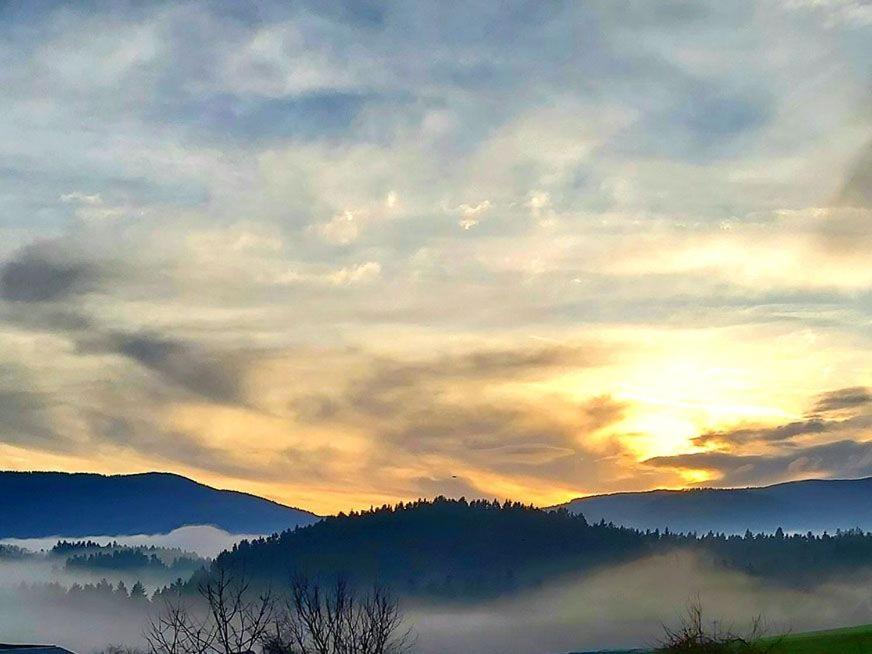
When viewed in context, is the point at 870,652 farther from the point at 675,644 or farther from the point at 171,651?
the point at 171,651

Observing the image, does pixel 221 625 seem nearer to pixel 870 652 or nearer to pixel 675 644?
pixel 675 644

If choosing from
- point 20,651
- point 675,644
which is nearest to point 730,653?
point 675,644

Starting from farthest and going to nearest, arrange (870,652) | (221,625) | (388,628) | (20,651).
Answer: (20,651)
(870,652)
(388,628)
(221,625)

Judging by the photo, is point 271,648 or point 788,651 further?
point 788,651

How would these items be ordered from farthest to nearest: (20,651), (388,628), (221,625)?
(20,651), (388,628), (221,625)

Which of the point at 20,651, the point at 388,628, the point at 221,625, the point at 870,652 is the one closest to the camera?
the point at 221,625

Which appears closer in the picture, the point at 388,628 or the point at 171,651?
the point at 171,651

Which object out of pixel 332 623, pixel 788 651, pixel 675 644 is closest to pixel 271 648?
pixel 332 623

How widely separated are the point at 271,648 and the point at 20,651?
167 ft

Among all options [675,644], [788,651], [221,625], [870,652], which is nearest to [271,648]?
[221,625]

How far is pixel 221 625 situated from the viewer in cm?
6481

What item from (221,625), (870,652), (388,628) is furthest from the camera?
(870,652)

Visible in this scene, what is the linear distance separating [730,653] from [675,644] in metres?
3.35

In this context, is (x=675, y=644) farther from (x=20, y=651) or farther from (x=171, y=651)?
(x=20, y=651)
